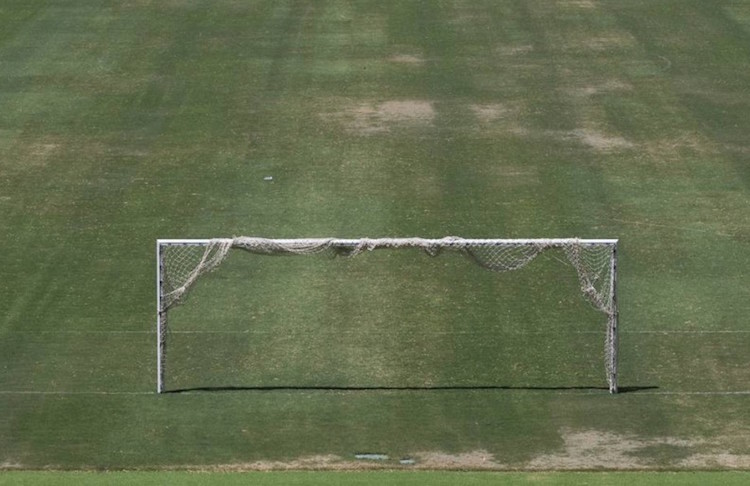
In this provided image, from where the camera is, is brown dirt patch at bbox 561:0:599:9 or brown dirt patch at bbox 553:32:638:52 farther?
brown dirt patch at bbox 561:0:599:9

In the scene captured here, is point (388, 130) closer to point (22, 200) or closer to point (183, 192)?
point (183, 192)

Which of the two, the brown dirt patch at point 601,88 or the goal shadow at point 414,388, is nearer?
the goal shadow at point 414,388

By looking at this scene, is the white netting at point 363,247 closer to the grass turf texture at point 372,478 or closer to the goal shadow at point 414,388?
the goal shadow at point 414,388

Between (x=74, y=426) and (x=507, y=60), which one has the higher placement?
(x=74, y=426)

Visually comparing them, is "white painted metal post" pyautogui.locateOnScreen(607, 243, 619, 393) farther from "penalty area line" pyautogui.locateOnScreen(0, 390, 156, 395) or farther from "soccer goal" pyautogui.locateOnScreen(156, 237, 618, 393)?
"penalty area line" pyautogui.locateOnScreen(0, 390, 156, 395)

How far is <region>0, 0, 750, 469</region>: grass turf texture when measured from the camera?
2666cm

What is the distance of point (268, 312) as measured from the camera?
31.2 meters

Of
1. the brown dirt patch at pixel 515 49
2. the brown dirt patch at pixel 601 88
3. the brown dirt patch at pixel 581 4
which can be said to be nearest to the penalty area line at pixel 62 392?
the brown dirt patch at pixel 601 88

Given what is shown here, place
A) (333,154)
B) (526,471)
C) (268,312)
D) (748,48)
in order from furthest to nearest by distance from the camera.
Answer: (748,48) → (333,154) → (268,312) → (526,471)

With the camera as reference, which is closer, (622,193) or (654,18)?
(622,193)

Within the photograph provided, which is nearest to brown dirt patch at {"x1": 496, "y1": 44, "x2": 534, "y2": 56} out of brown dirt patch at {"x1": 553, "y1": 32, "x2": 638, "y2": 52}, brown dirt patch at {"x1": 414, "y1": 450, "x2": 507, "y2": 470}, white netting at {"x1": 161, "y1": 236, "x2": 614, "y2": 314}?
brown dirt patch at {"x1": 553, "y1": 32, "x2": 638, "y2": 52}

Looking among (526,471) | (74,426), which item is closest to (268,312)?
(74,426)

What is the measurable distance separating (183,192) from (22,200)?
384cm

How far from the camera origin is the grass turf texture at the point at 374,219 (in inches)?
1049
